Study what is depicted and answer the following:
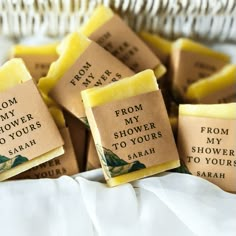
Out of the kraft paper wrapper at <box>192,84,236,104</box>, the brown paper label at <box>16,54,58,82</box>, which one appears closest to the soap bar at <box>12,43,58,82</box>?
the brown paper label at <box>16,54,58,82</box>

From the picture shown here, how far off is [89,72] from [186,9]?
197 mm

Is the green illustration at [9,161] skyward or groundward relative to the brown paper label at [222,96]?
groundward

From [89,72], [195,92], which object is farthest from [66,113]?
[195,92]

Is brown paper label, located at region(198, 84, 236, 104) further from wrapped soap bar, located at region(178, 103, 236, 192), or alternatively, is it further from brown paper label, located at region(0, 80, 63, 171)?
brown paper label, located at region(0, 80, 63, 171)

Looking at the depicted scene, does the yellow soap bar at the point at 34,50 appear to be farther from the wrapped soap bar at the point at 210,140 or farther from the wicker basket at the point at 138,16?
the wrapped soap bar at the point at 210,140

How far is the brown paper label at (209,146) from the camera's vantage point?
632 mm

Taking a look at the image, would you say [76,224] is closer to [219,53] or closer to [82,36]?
[82,36]

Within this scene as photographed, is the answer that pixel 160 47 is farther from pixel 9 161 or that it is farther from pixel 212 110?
pixel 9 161

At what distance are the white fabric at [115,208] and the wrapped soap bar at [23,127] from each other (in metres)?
0.03

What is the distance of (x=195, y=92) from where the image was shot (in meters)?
0.71

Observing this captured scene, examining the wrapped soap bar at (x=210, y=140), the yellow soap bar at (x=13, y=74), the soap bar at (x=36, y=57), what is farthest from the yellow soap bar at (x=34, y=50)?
the wrapped soap bar at (x=210, y=140)

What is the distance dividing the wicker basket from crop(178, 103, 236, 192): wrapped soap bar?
0.61 ft

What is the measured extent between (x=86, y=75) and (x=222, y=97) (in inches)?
7.8

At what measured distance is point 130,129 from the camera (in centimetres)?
61
